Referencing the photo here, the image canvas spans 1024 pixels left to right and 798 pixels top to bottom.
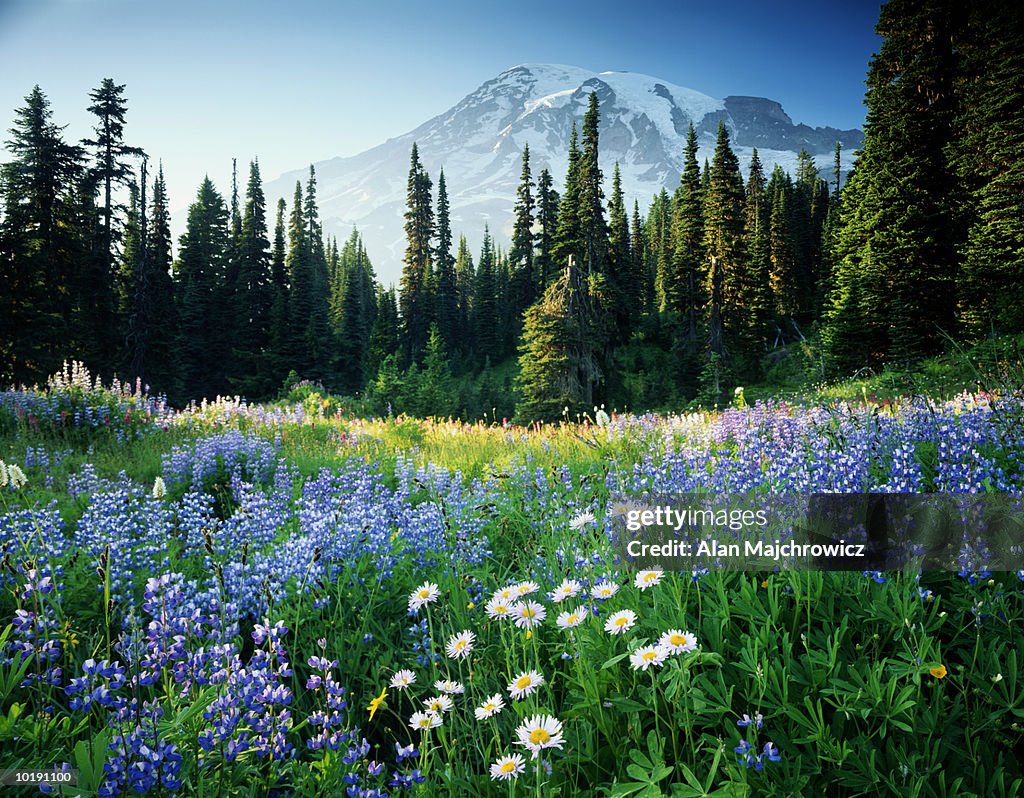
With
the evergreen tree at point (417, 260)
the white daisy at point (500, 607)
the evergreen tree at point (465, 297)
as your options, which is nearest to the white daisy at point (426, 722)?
the white daisy at point (500, 607)

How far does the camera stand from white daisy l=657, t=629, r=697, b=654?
1.74 m

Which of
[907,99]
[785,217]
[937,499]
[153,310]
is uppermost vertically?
[785,217]

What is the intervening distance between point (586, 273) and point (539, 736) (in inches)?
1052

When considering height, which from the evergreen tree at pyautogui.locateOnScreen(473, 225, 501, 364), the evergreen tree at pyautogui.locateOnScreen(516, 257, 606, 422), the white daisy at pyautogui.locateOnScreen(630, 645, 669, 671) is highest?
the evergreen tree at pyautogui.locateOnScreen(473, 225, 501, 364)

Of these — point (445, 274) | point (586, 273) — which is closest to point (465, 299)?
point (445, 274)

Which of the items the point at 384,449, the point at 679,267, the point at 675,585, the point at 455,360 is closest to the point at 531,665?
the point at 675,585

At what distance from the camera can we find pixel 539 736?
159 cm

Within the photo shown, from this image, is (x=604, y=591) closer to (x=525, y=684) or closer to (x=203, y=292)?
(x=525, y=684)

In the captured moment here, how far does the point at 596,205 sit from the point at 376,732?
37.1 m

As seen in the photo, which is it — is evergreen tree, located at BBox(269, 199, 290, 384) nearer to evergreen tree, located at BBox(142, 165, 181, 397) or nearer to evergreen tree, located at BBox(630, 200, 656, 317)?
evergreen tree, located at BBox(142, 165, 181, 397)

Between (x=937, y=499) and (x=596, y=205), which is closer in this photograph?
(x=937, y=499)

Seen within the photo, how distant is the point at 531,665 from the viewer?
2631mm

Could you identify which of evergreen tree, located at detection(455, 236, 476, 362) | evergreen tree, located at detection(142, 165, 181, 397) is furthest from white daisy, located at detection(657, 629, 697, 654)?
evergreen tree, located at detection(455, 236, 476, 362)

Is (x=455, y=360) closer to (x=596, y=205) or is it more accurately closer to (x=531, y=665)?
(x=596, y=205)
